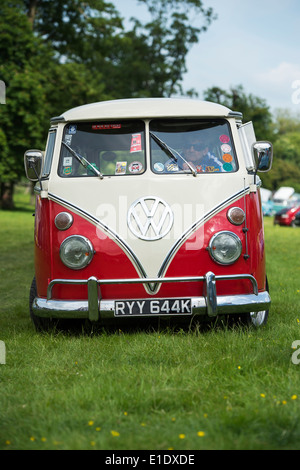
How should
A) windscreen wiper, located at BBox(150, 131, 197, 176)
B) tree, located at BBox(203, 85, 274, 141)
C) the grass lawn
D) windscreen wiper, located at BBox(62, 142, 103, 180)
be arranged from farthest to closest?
tree, located at BBox(203, 85, 274, 141) < windscreen wiper, located at BBox(150, 131, 197, 176) < windscreen wiper, located at BBox(62, 142, 103, 180) < the grass lawn

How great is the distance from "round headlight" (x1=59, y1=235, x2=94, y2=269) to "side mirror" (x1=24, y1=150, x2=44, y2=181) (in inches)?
32.6

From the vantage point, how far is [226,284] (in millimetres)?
5582

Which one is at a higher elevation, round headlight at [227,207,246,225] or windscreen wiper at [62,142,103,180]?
windscreen wiper at [62,142,103,180]

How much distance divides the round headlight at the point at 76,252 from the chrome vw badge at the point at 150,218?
0.43 metres

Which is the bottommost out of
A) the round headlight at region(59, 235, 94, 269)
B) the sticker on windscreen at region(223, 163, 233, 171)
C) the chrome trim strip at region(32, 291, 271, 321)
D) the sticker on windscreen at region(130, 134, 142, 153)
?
the chrome trim strip at region(32, 291, 271, 321)

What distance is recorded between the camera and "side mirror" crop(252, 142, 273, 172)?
19.2ft

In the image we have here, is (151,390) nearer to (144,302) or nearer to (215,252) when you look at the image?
(144,302)

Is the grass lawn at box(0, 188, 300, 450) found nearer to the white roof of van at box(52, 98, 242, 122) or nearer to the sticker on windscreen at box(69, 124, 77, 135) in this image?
the sticker on windscreen at box(69, 124, 77, 135)

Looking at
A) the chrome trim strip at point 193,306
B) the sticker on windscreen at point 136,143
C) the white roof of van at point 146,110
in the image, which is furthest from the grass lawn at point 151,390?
the white roof of van at point 146,110

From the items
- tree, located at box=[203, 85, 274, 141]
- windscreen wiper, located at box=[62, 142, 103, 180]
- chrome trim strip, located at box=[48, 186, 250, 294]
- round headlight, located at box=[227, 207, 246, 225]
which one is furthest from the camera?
tree, located at box=[203, 85, 274, 141]

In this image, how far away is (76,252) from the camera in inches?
218

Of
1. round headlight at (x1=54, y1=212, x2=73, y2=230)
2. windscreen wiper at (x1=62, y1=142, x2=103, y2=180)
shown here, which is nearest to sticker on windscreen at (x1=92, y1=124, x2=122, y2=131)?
windscreen wiper at (x1=62, y1=142, x2=103, y2=180)

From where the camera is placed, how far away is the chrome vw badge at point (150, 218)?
216 inches

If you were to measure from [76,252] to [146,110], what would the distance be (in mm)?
1524
